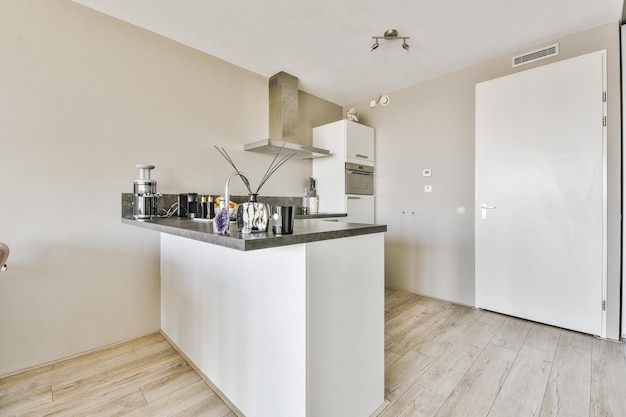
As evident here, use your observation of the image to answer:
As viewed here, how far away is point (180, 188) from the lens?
2.55 meters

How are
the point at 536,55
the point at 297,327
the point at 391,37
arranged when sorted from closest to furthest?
the point at 297,327, the point at 391,37, the point at 536,55

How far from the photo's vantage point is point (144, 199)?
2.06 m

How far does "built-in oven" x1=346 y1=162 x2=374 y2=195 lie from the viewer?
352 centimetres

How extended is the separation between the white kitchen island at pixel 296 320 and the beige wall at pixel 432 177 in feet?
6.80

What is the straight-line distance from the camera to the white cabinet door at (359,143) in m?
3.51

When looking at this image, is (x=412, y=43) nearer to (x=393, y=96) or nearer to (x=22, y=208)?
(x=393, y=96)

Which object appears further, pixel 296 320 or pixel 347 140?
pixel 347 140

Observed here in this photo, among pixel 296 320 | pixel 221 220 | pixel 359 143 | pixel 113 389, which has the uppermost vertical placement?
pixel 359 143

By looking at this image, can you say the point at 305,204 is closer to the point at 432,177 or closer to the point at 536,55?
the point at 432,177

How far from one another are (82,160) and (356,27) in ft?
7.92

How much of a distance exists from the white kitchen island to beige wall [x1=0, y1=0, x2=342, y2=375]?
2.75 feet

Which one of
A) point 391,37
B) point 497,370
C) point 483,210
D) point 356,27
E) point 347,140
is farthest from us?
point 347,140

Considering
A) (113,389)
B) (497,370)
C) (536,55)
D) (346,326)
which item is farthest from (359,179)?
(113,389)

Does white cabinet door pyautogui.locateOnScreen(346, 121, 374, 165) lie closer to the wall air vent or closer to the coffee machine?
the wall air vent
